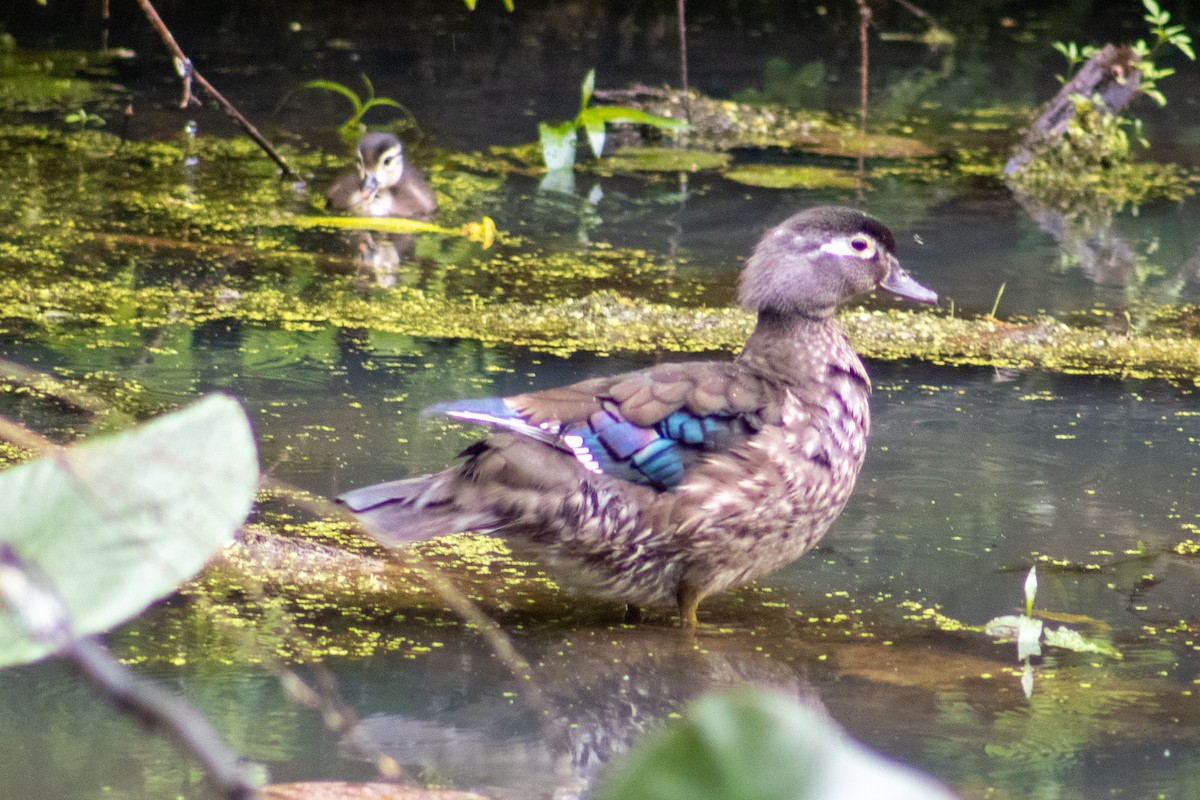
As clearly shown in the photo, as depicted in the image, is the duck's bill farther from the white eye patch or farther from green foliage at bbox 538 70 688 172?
green foliage at bbox 538 70 688 172

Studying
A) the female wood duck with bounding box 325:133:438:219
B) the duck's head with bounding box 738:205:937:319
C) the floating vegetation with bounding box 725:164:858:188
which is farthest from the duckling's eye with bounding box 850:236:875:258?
the floating vegetation with bounding box 725:164:858:188

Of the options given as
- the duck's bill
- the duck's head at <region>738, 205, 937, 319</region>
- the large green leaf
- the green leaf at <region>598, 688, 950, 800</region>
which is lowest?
the duck's bill

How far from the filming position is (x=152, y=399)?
3.88m

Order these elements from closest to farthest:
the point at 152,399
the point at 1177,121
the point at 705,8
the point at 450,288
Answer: the point at 152,399
the point at 450,288
the point at 1177,121
the point at 705,8

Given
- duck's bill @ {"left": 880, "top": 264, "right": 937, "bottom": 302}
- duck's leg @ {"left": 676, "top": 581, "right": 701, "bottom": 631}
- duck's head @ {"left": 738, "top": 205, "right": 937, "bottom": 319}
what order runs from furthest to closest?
duck's bill @ {"left": 880, "top": 264, "right": 937, "bottom": 302} → duck's head @ {"left": 738, "top": 205, "right": 937, "bottom": 319} → duck's leg @ {"left": 676, "top": 581, "right": 701, "bottom": 631}

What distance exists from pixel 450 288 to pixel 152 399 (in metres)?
1.52

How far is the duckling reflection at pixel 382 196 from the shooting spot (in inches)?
227

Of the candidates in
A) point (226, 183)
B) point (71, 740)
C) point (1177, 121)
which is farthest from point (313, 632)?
point (1177, 121)

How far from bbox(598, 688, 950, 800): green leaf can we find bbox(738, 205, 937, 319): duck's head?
2900 mm

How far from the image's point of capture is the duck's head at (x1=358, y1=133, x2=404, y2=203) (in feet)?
20.1

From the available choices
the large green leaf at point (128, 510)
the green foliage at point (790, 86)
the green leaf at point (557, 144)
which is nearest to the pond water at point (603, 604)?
the green leaf at point (557, 144)

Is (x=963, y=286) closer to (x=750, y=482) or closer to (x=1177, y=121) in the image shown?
(x=750, y=482)

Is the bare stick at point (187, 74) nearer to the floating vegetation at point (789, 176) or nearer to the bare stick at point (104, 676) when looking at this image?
the bare stick at point (104, 676)

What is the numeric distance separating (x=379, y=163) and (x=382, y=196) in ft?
1.56
